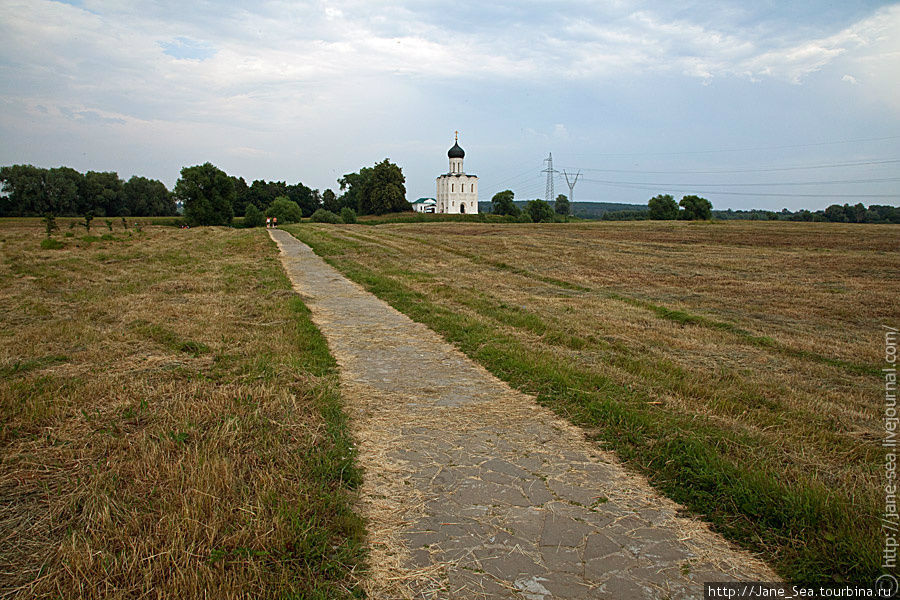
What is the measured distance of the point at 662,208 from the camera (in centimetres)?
9812

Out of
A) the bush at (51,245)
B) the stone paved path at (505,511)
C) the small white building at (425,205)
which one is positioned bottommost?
the stone paved path at (505,511)

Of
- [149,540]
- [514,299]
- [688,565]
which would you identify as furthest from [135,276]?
[688,565]

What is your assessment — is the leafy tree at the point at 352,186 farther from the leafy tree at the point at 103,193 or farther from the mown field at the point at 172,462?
the mown field at the point at 172,462

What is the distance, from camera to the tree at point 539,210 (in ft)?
367

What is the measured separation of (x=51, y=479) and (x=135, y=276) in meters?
12.1

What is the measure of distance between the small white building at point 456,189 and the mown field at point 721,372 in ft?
342

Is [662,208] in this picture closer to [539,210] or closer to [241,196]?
[539,210]

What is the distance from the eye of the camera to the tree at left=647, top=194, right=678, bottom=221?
97.6m

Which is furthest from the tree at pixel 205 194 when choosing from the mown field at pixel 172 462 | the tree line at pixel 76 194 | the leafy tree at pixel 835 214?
A: the leafy tree at pixel 835 214

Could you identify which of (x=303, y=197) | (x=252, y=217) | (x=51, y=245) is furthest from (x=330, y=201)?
(x=51, y=245)

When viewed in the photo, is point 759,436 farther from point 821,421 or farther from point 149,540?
point 149,540

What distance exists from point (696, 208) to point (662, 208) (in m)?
10.2

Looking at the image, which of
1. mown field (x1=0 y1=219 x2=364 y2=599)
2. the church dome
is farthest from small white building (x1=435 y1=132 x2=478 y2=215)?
mown field (x1=0 y1=219 x2=364 y2=599)

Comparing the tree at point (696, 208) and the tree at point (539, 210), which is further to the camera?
the tree at point (539, 210)
